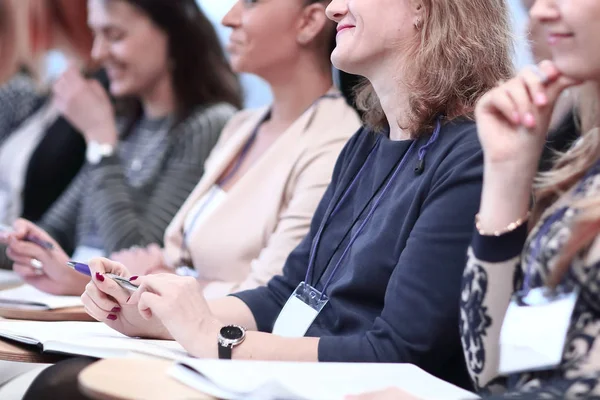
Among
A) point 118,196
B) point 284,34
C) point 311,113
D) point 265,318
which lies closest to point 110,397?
point 265,318

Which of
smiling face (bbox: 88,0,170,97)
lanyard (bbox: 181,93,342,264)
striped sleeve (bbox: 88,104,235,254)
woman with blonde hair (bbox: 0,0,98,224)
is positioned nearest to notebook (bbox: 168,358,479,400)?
lanyard (bbox: 181,93,342,264)

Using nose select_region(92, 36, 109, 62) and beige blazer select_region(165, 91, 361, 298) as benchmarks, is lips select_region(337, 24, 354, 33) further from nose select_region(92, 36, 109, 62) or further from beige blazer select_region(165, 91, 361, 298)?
nose select_region(92, 36, 109, 62)

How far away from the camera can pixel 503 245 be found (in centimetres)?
125

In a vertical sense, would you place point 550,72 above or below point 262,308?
above

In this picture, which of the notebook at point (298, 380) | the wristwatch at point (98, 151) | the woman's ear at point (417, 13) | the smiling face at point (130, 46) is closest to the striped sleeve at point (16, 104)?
the smiling face at point (130, 46)

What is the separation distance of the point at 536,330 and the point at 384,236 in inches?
16.6

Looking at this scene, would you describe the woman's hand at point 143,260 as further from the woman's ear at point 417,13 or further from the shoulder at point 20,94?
the shoulder at point 20,94

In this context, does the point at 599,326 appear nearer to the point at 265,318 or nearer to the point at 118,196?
the point at 265,318

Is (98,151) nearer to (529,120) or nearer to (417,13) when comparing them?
(417,13)

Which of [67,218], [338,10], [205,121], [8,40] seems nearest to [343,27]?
[338,10]

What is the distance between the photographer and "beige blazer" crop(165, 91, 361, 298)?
208 centimetres

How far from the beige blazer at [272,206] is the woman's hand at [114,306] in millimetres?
428

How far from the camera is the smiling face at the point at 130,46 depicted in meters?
3.05

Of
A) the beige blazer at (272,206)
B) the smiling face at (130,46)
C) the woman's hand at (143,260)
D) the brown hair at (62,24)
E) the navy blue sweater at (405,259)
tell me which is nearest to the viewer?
the navy blue sweater at (405,259)
